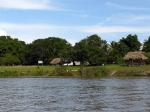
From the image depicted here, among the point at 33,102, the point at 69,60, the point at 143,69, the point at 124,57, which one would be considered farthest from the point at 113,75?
the point at 33,102

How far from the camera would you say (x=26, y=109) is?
41844 millimetres

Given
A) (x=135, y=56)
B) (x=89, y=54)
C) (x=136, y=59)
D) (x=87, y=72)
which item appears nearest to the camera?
(x=87, y=72)

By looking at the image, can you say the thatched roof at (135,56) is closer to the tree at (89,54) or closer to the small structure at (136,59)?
the small structure at (136,59)

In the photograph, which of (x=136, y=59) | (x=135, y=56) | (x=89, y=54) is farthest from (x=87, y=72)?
(x=135, y=56)

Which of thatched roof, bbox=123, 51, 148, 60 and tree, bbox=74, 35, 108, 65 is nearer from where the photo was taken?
thatched roof, bbox=123, 51, 148, 60

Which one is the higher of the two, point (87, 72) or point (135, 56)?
point (135, 56)

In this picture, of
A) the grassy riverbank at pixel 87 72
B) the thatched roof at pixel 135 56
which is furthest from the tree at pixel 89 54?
the grassy riverbank at pixel 87 72

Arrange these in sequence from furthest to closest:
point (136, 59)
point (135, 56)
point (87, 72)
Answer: point (135, 56) < point (136, 59) < point (87, 72)

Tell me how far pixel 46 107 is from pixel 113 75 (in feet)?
309

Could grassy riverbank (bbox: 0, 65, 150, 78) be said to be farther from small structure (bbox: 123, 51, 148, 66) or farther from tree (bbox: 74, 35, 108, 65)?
small structure (bbox: 123, 51, 148, 66)

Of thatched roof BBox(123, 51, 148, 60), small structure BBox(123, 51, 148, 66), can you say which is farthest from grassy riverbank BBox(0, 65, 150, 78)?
thatched roof BBox(123, 51, 148, 60)

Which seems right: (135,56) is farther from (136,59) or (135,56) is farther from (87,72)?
(87,72)

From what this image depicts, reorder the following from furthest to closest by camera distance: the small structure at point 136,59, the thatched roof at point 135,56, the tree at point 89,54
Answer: the tree at point 89,54, the thatched roof at point 135,56, the small structure at point 136,59

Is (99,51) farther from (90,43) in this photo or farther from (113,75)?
(113,75)
